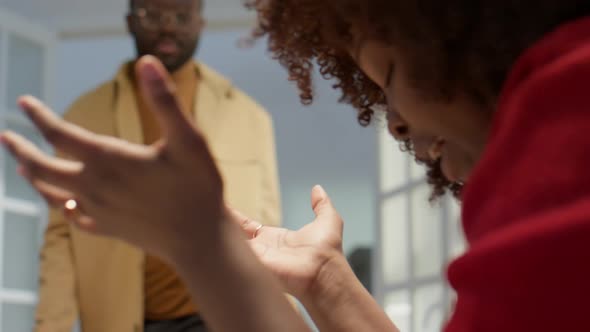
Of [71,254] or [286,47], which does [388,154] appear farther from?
[286,47]

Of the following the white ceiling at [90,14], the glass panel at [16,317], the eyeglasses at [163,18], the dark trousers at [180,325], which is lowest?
the glass panel at [16,317]

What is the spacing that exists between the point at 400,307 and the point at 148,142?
3.68 feet

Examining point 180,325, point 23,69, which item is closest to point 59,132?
point 180,325

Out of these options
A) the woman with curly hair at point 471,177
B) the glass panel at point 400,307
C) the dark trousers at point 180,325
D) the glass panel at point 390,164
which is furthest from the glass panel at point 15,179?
the woman with curly hair at point 471,177

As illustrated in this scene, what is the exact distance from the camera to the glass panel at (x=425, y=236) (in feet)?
10.4

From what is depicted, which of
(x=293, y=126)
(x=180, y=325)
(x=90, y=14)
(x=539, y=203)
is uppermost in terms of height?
(x=90, y=14)

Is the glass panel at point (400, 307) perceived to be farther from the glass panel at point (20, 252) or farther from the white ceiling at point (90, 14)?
the white ceiling at point (90, 14)

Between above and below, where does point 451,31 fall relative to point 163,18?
below

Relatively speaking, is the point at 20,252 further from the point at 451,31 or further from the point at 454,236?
the point at 451,31

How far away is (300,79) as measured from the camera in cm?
107

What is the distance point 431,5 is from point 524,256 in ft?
0.68

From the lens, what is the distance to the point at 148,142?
8.80ft

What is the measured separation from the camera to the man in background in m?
2.53

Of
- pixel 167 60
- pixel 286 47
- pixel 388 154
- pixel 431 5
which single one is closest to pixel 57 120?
pixel 431 5
